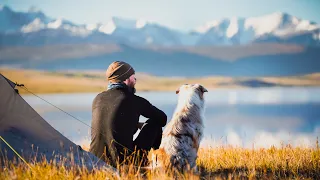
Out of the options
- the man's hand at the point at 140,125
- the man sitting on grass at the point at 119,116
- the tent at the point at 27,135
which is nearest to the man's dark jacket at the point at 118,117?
the man sitting on grass at the point at 119,116

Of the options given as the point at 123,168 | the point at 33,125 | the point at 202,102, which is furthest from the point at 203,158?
the point at 33,125

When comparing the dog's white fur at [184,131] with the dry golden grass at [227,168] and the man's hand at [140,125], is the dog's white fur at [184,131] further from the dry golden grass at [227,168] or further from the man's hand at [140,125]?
the man's hand at [140,125]

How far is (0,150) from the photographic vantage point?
6652 mm

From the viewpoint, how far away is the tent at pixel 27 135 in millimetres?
6836

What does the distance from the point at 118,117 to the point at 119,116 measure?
0.06 feet

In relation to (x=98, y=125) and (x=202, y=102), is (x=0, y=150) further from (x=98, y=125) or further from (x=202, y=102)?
(x=202, y=102)

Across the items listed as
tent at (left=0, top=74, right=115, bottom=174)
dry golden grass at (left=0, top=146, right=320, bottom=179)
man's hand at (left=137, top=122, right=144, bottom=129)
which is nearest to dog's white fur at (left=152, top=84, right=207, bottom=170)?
dry golden grass at (left=0, top=146, right=320, bottom=179)

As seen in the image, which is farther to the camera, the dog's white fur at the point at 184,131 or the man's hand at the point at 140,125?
the man's hand at the point at 140,125

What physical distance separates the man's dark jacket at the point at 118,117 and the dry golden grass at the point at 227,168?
337 mm

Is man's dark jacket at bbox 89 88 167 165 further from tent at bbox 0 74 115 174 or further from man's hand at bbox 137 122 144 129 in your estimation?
tent at bbox 0 74 115 174

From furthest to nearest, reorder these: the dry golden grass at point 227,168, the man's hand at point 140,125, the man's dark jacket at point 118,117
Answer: the man's hand at point 140,125, the man's dark jacket at point 118,117, the dry golden grass at point 227,168

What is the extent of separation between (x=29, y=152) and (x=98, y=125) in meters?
1.14

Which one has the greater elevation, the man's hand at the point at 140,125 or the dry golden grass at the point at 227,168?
the man's hand at the point at 140,125

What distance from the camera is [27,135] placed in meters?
7.05
